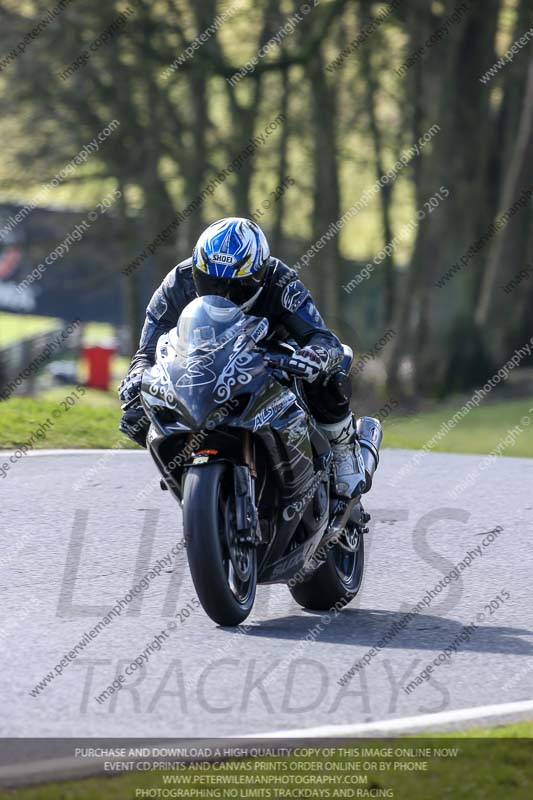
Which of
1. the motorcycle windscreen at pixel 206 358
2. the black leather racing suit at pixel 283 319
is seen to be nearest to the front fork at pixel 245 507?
the motorcycle windscreen at pixel 206 358

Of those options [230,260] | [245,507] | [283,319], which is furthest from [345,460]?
[230,260]

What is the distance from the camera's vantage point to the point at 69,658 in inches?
218

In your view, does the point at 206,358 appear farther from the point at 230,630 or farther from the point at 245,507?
the point at 230,630

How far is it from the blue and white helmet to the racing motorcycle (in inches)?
4.8

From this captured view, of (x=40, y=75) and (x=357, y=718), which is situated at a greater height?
(x=357, y=718)

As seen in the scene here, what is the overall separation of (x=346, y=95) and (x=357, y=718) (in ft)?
97.3

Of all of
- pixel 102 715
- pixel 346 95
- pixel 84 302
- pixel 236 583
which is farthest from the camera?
pixel 84 302

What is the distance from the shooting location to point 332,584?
21.8ft

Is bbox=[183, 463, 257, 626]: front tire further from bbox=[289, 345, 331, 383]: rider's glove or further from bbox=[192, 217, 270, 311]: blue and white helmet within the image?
bbox=[192, 217, 270, 311]: blue and white helmet

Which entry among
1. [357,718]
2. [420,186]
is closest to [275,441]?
[357,718]

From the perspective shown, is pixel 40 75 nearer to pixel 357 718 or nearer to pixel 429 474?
pixel 429 474

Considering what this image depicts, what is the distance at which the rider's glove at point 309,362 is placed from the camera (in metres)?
5.98

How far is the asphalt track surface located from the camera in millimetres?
4961

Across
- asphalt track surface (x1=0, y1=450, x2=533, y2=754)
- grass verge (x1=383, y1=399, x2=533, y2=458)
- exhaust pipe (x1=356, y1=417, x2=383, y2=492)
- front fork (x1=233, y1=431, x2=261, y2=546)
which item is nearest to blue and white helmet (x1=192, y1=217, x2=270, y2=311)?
front fork (x1=233, y1=431, x2=261, y2=546)
